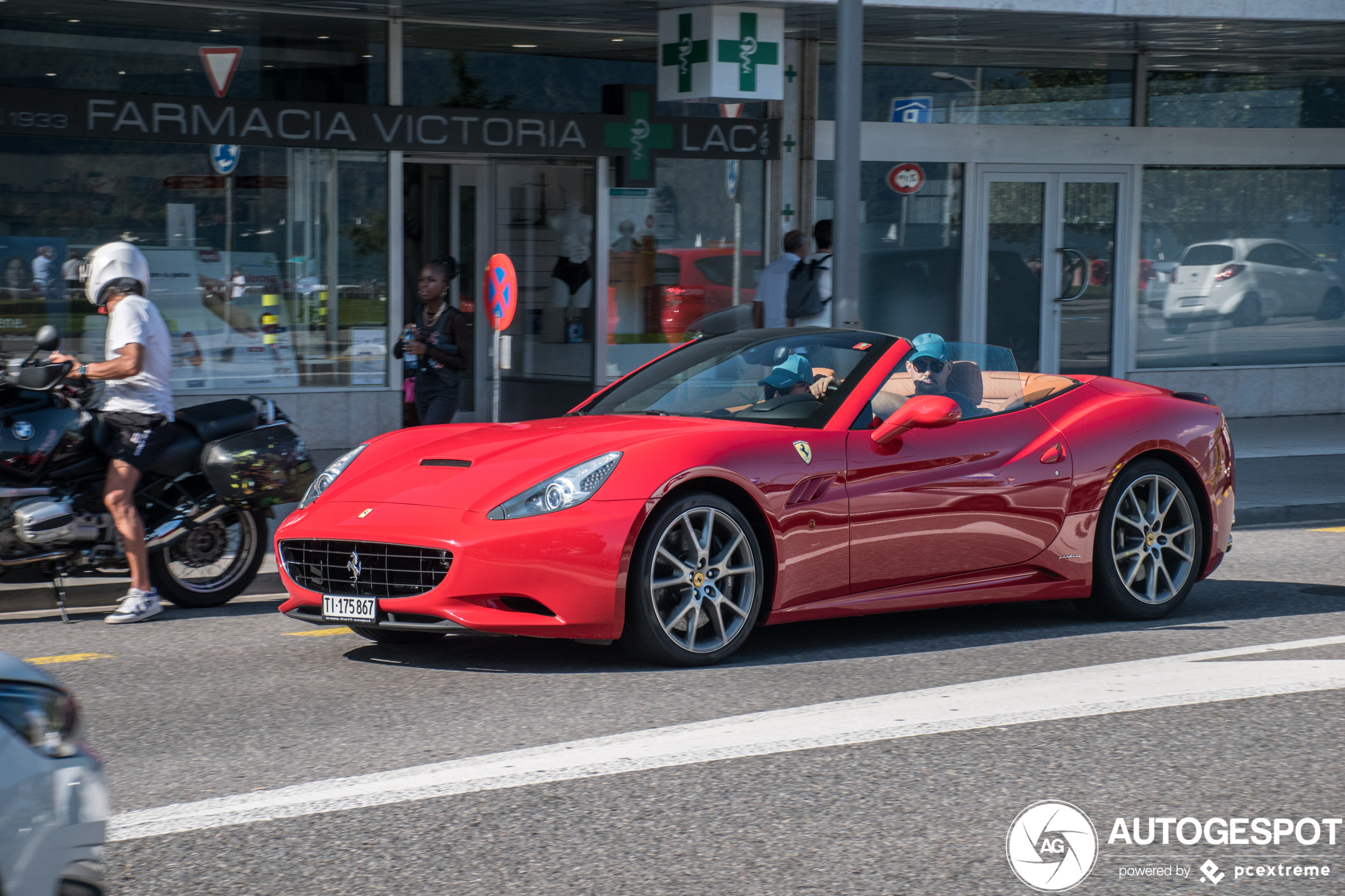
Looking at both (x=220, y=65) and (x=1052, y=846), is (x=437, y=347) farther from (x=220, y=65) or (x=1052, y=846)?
(x=1052, y=846)

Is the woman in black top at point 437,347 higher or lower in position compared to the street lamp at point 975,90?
lower

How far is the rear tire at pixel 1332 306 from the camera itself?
18.8 metres

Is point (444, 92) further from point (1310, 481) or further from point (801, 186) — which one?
point (1310, 481)

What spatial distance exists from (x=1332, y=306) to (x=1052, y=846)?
640 inches

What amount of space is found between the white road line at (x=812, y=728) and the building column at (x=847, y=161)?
485cm

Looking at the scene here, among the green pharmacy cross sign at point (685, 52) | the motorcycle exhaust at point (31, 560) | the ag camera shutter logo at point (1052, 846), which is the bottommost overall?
the ag camera shutter logo at point (1052, 846)

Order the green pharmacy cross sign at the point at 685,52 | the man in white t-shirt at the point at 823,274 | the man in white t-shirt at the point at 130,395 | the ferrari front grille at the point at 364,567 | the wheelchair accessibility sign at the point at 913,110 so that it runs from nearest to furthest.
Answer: the ferrari front grille at the point at 364,567, the man in white t-shirt at the point at 130,395, the man in white t-shirt at the point at 823,274, the green pharmacy cross sign at the point at 685,52, the wheelchair accessibility sign at the point at 913,110

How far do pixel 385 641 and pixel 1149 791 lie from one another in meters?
3.34

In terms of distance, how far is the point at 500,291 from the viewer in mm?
11125

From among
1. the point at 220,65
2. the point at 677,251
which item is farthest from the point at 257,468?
the point at 677,251

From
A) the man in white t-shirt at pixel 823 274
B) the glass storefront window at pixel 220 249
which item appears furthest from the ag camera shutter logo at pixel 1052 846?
the glass storefront window at pixel 220 249

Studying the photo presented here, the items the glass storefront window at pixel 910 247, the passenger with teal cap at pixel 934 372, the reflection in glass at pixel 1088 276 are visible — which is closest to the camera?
the passenger with teal cap at pixel 934 372

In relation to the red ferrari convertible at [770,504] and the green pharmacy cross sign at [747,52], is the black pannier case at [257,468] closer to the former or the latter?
the red ferrari convertible at [770,504]

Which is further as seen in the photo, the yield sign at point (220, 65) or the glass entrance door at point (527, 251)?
the glass entrance door at point (527, 251)
